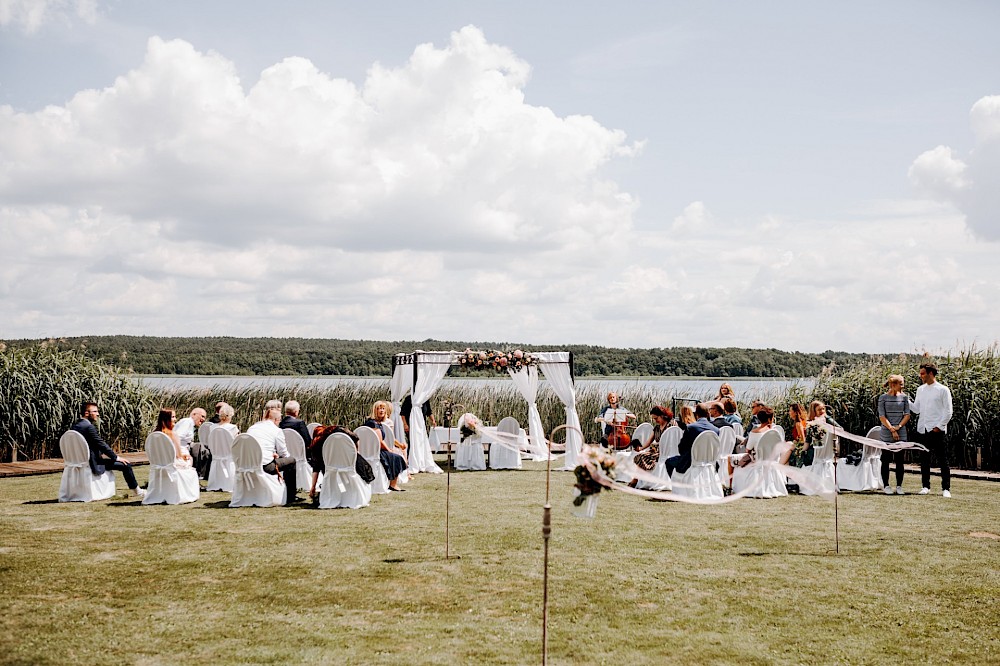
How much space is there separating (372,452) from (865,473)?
23.7 feet

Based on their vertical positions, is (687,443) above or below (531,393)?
below

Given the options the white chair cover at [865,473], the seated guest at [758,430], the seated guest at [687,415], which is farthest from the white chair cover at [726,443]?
the white chair cover at [865,473]

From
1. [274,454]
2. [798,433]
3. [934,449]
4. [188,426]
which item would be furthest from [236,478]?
[934,449]

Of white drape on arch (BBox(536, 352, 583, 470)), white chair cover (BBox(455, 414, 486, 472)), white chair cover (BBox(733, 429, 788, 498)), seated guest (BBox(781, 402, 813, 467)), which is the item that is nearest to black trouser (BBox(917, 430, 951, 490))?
seated guest (BBox(781, 402, 813, 467))

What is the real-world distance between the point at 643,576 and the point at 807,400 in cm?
1172

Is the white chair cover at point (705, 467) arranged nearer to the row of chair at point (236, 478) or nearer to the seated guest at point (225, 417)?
the row of chair at point (236, 478)

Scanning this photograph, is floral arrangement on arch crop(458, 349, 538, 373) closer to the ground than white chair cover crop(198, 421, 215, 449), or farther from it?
farther from it

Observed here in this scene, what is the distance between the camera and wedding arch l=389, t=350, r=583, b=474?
14844 mm

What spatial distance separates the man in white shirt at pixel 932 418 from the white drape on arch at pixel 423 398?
7.78 metres

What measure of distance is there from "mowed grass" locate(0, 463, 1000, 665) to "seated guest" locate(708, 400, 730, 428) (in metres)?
2.38

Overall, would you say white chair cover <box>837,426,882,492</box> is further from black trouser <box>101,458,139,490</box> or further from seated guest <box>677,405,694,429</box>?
black trouser <box>101,458,139,490</box>

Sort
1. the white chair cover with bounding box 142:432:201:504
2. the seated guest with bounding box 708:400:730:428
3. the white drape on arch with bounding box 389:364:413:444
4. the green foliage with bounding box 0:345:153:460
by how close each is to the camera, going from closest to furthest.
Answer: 1. the white chair cover with bounding box 142:432:201:504
2. the seated guest with bounding box 708:400:730:428
3. the green foliage with bounding box 0:345:153:460
4. the white drape on arch with bounding box 389:364:413:444

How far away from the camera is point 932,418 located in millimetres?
11125

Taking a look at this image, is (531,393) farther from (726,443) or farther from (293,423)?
(293,423)
